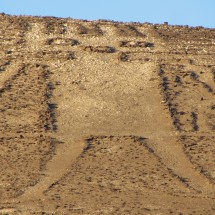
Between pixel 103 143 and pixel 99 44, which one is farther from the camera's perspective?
pixel 99 44

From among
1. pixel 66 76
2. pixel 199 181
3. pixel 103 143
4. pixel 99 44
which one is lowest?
pixel 199 181

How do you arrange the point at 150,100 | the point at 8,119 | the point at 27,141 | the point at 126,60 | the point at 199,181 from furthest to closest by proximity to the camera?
the point at 126,60, the point at 150,100, the point at 8,119, the point at 27,141, the point at 199,181

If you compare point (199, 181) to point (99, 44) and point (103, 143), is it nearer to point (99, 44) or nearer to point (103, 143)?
point (103, 143)

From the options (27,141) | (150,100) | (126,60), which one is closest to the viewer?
(27,141)

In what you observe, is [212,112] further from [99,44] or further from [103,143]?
[99,44]

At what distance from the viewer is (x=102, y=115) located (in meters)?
33.2

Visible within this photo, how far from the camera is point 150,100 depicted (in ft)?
114

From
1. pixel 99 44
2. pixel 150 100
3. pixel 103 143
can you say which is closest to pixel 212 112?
pixel 150 100

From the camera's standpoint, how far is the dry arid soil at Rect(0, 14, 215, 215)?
25.5 metres

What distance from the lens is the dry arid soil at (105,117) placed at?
25469mm

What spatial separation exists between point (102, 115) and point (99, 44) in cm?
731

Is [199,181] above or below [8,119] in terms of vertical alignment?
below

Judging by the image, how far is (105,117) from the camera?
33.0 meters

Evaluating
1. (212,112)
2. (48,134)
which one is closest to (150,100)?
(212,112)
